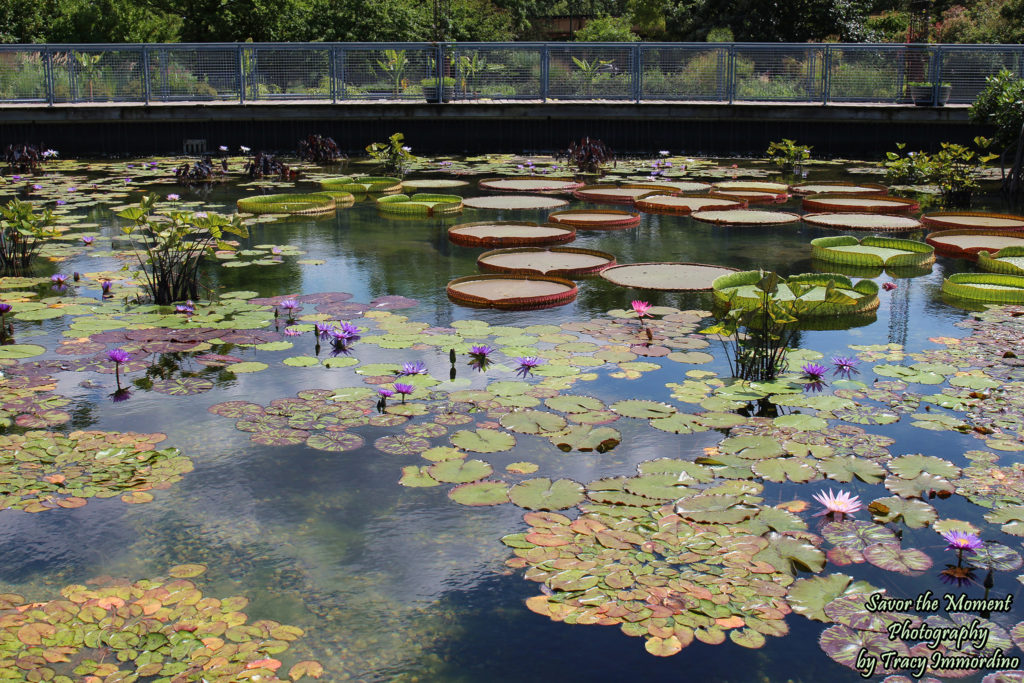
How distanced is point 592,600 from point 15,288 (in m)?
5.24

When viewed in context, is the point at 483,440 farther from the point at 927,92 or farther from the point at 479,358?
the point at 927,92

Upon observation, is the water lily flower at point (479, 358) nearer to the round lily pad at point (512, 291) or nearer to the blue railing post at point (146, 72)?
the round lily pad at point (512, 291)

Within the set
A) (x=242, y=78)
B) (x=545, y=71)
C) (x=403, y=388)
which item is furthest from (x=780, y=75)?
(x=403, y=388)

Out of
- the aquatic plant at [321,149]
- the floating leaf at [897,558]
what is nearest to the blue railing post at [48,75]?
the aquatic plant at [321,149]

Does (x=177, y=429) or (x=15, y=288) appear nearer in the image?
(x=177, y=429)

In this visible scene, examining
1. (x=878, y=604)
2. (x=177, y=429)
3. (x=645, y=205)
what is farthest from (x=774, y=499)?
(x=645, y=205)

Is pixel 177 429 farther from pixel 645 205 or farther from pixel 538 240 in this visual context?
pixel 645 205

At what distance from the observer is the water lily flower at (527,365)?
469 centimetres

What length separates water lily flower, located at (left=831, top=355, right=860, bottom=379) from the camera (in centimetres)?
474

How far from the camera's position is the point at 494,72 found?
15.8m

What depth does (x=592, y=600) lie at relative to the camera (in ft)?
9.04

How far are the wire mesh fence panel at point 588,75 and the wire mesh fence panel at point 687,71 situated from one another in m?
0.31

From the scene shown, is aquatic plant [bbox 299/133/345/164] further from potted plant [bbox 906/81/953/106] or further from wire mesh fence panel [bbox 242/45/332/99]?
potted plant [bbox 906/81/953/106]

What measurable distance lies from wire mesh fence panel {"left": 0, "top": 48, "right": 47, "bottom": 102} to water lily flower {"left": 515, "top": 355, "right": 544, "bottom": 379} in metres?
13.1
